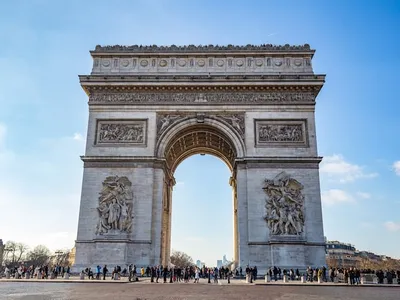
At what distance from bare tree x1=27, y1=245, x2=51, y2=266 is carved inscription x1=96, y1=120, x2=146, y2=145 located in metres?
48.9

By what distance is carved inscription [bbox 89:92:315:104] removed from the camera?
25.9 meters

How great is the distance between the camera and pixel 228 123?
2577 centimetres

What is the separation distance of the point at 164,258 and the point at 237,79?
43.2 ft

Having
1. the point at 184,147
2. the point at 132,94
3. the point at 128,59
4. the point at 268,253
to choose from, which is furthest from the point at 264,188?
the point at 128,59

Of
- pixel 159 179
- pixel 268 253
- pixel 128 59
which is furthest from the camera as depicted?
pixel 128 59

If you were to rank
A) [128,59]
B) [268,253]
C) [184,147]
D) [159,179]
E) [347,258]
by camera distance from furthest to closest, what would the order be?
[347,258] < [184,147] < [128,59] < [159,179] < [268,253]

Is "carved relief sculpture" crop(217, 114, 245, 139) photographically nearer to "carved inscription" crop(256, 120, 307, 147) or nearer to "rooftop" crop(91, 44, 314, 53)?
"carved inscription" crop(256, 120, 307, 147)

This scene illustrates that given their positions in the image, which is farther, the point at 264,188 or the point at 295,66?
the point at 295,66

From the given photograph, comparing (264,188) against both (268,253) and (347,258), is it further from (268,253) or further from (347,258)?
(347,258)

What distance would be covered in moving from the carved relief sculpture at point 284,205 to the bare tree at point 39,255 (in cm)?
5418

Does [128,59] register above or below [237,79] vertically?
above

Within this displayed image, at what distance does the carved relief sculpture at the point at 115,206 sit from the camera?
930 inches

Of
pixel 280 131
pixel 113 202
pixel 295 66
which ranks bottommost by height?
pixel 113 202

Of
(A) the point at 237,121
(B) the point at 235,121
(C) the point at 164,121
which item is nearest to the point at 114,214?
(C) the point at 164,121
